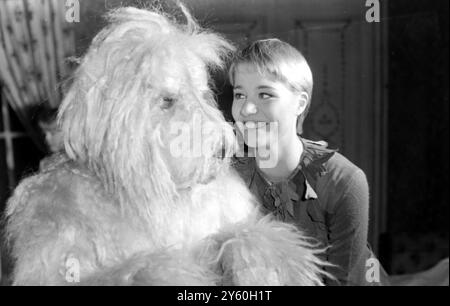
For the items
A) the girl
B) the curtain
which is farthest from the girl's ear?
the curtain

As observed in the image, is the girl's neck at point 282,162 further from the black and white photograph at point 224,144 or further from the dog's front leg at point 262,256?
the dog's front leg at point 262,256

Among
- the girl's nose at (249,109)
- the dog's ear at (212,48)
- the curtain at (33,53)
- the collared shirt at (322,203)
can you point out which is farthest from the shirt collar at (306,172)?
the curtain at (33,53)

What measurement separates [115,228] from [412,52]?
2.68 feet

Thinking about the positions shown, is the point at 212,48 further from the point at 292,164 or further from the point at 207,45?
the point at 292,164

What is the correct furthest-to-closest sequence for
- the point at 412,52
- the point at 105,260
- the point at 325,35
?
the point at 412,52 → the point at 325,35 → the point at 105,260

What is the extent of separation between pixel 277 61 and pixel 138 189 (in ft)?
Result: 1.11

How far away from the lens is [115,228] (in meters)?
0.76

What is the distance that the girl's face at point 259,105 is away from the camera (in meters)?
0.84

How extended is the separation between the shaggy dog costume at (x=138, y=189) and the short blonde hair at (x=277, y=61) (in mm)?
96

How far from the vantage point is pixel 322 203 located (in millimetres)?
895
